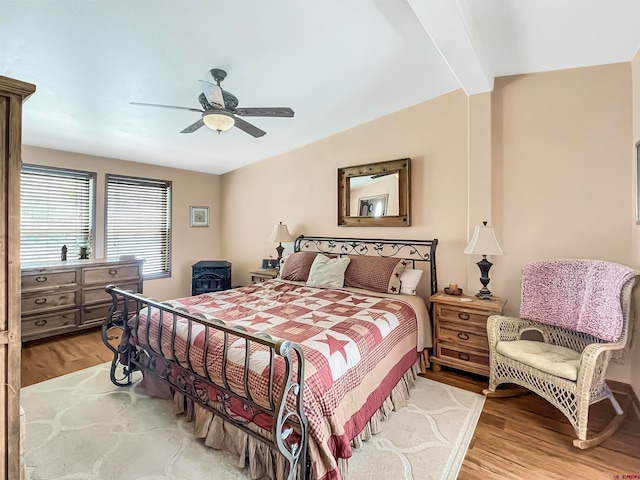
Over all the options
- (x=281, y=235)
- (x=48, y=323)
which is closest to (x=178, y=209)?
(x=281, y=235)

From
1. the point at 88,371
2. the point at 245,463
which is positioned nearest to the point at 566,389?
the point at 245,463

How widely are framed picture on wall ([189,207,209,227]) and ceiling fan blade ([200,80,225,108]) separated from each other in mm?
3457

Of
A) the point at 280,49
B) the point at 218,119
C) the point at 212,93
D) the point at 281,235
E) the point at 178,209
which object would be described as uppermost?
the point at 280,49

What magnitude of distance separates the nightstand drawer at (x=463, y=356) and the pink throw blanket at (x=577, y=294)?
1.74 feet

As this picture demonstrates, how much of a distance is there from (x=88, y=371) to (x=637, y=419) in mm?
4561

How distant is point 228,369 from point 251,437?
394 mm

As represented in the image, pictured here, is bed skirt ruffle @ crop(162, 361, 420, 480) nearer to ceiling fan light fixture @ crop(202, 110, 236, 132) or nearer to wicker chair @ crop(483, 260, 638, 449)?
wicker chair @ crop(483, 260, 638, 449)

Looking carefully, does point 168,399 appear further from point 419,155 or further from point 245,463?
point 419,155

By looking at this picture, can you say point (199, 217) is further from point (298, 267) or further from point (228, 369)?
point (228, 369)

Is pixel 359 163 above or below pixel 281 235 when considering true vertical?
above

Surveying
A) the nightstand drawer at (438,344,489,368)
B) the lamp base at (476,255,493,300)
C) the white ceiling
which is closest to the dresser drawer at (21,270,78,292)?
the white ceiling

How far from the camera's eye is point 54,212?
396 centimetres

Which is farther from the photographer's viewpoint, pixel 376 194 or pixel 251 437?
pixel 376 194

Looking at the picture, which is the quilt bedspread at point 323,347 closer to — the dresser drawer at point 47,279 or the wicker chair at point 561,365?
the wicker chair at point 561,365
